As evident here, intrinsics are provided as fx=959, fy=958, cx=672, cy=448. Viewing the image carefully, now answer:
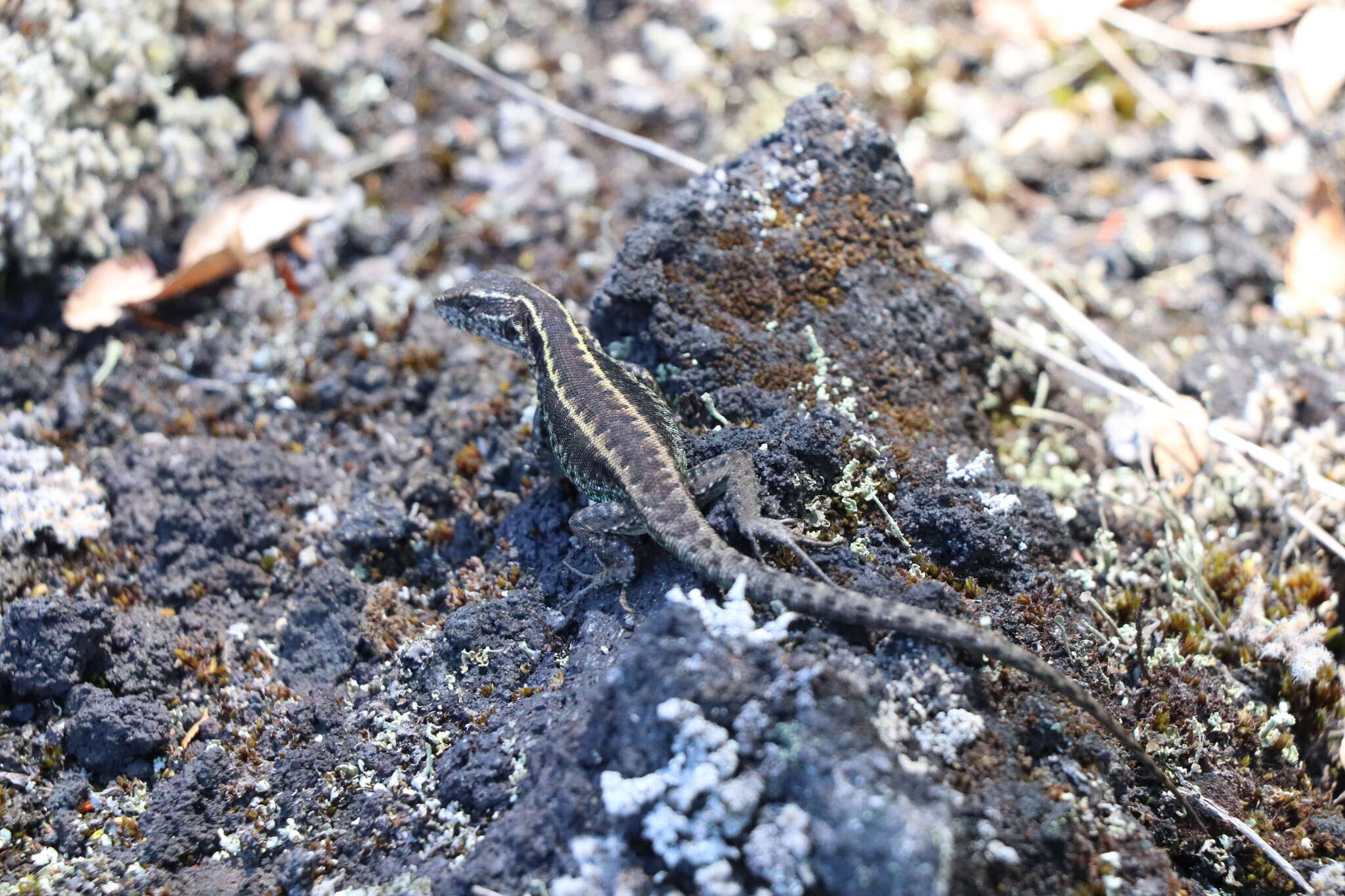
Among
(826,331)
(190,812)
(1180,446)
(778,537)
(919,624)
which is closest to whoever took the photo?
(919,624)

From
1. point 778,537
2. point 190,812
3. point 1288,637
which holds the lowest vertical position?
point 190,812

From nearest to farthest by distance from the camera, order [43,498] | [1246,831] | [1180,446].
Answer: [1246,831], [43,498], [1180,446]

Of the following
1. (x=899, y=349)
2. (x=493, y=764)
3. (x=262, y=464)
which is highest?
(x=899, y=349)

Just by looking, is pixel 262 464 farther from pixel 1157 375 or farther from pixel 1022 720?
pixel 1157 375

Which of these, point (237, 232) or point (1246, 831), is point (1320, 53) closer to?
point (1246, 831)

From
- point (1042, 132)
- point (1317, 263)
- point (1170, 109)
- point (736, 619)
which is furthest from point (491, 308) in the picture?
point (1170, 109)

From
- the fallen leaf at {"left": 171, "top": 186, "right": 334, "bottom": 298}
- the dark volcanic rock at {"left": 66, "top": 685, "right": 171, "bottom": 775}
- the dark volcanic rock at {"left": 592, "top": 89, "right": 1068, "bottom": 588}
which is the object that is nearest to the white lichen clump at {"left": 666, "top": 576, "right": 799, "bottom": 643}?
the dark volcanic rock at {"left": 592, "top": 89, "right": 1068, "bottom": 588}

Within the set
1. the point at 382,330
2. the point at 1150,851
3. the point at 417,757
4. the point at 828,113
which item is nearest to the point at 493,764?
the point at 417,757
